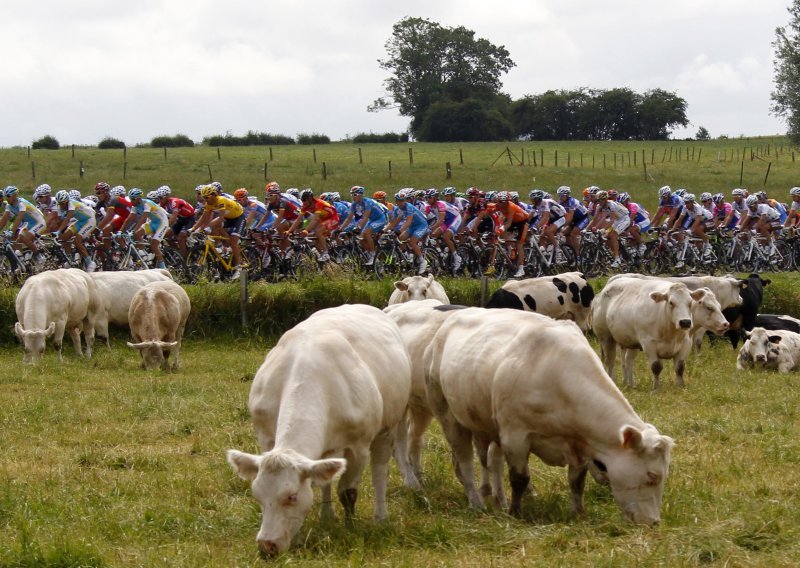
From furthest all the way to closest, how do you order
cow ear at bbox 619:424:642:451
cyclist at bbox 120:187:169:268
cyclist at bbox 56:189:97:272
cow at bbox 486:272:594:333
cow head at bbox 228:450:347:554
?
cyclist at bbox 120:187:169:268, cyclist at bbox 56:189:97:272, cow at bbox 486:272:594:333, cow ear at bbox 619:424:642:451, cow head at bbox 228:450:347:554

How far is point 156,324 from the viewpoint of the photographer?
16.5m

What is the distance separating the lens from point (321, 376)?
7098 millimetres

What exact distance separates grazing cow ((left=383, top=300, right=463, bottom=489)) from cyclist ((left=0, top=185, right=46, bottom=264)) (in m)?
14.5

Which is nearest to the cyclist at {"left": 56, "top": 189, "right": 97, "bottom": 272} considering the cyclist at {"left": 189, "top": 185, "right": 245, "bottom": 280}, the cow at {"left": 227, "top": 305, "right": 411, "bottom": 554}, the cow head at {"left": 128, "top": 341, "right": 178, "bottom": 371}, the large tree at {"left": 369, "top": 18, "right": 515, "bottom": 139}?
the cyclist at {"left": 189, "top": 185, "right": 245, "bottom": 280}

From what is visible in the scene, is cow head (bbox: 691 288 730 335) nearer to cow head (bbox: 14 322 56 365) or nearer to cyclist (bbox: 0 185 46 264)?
cow head (bbox: 14 322 56 365)

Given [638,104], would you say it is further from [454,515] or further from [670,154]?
[454,515]

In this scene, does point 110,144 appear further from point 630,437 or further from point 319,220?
point 630,437

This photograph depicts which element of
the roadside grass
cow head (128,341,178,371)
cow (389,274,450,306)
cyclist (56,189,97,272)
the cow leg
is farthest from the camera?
cyclist (56,189,97,272)

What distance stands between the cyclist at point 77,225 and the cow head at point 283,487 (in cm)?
1703

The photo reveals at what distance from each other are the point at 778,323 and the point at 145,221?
12.6 m

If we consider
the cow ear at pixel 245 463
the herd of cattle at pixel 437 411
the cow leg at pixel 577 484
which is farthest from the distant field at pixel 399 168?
the cow ear at pixel 245 463

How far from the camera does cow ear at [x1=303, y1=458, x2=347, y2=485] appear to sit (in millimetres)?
6359

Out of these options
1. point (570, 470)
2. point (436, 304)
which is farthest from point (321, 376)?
point (436, 304)

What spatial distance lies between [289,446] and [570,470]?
2115 mm
